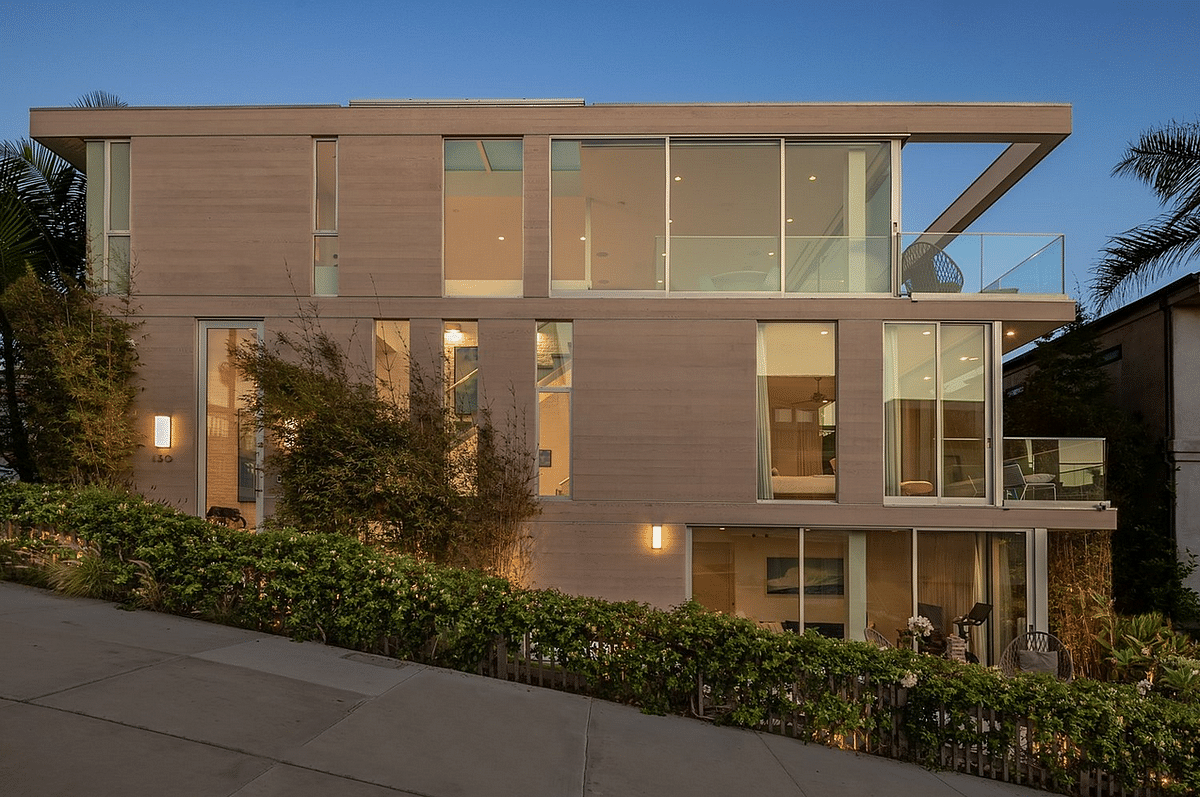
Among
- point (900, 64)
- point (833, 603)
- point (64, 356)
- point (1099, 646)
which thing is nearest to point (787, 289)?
point (833, 603)

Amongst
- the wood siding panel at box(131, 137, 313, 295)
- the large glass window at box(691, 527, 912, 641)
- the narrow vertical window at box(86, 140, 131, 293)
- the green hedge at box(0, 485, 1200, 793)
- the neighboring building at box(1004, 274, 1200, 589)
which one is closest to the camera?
the green hedge at box(0, 485, 1200, 793)

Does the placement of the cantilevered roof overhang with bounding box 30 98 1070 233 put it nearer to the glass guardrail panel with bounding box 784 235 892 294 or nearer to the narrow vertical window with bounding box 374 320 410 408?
the glass guardrail panel with bounding box 784 235 892 294

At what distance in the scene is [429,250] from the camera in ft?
35.3

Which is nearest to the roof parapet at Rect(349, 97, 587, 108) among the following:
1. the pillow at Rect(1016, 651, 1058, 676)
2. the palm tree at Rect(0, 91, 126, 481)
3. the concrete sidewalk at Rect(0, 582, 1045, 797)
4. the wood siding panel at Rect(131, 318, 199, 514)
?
the wood siding panel at Rect(131, 318, 199, 514)

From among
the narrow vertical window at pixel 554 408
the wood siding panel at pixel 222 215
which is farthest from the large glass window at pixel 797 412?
the wood siding panel at pixel 222 215

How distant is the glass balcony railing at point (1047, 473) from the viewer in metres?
10.5

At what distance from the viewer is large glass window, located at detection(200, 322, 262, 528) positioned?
35.7 feet

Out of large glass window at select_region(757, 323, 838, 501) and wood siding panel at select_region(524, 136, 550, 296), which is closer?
large glass window at select_region(757, 323, 838, 501)

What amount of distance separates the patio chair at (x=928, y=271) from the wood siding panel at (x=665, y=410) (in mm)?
2338

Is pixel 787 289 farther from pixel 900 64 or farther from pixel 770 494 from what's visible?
pixel 900 64

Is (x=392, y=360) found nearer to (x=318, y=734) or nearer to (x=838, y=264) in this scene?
(x=838, y=264)

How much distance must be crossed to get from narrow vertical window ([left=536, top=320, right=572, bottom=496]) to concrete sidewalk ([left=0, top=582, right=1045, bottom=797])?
14.2 ft

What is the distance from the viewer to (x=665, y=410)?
34.4 feet

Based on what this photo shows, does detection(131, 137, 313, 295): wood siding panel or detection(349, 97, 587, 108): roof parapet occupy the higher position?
detection(349, 97, 587, 108): roof parapet
